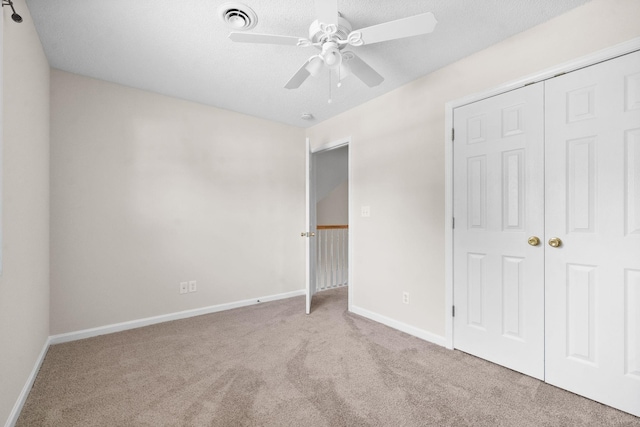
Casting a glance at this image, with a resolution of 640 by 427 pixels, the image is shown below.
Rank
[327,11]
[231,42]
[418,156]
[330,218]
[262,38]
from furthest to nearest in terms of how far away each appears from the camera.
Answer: [330,218]
[418,156]
[231,42]
[262,38]
[327,11]

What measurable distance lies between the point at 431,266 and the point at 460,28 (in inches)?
71.5

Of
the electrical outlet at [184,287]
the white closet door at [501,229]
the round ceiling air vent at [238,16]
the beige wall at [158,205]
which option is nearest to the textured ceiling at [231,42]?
the round ceiling air vent at [238,16]

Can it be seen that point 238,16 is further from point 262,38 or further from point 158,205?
point 158,205

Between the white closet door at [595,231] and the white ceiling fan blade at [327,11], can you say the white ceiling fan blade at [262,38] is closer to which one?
the white ceiling fan blade at [327,11]

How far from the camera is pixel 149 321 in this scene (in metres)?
2.96

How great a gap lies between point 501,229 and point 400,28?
5.03ft

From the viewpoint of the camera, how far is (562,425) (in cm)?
152

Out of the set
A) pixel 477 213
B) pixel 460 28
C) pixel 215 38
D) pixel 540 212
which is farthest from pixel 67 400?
pixel 460 28

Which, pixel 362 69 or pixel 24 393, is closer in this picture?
pixel 24 393

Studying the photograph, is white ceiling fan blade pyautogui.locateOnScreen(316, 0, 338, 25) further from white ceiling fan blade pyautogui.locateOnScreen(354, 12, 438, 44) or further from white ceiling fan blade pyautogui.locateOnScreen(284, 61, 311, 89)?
white ceiling fan blade pyautogui.locateOnScreen(284, 61, 311, 89)

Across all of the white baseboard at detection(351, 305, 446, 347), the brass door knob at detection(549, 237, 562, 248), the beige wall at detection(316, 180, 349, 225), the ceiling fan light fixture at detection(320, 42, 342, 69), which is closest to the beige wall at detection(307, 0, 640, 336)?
the white baseboard at detection(351, 305, 446, 347)

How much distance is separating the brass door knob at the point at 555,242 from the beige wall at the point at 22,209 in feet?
9.98

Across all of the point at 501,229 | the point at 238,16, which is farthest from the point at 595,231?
the point at 238,16

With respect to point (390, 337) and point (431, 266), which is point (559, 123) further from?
point (390, 337)
